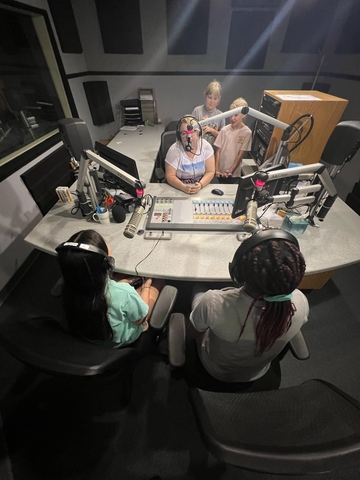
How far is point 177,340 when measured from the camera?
→ 3.14 feet

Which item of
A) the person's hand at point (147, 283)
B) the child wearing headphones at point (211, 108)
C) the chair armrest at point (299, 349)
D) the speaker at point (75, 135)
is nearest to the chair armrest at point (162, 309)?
the person's hand at point (147, 283)

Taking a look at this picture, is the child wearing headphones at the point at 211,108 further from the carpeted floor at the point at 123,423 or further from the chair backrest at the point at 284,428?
the chair backrest at the point at 284,428

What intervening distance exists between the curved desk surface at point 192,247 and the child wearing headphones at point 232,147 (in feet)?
3.63

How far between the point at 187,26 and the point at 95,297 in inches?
164

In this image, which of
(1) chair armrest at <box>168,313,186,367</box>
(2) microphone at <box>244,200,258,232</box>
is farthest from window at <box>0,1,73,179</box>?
(2) microphone at <box>244,200,258,232</box>

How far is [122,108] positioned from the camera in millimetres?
3723

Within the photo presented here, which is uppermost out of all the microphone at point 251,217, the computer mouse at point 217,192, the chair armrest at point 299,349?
the microphone at point 251,217

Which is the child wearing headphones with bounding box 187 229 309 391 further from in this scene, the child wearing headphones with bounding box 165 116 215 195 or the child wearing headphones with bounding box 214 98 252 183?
the child wearing headphones with bounding box 214 98 252 183

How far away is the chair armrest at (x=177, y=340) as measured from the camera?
2.93 feet

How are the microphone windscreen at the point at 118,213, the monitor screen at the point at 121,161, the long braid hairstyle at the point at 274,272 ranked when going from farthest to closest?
1. the microphone windscreen at the point at 118,213
2. the monitor screen at the point at 121,161
3. the long braid hairstyle at the point at 274,272

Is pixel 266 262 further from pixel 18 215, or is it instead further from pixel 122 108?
pixel 122 108

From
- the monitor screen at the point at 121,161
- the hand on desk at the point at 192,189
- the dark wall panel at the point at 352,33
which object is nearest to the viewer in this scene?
the monitor screen at the point at 121,161

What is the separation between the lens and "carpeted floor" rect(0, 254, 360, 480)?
1.08 metres

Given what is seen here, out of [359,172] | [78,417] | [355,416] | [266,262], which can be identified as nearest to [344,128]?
[266,262]
